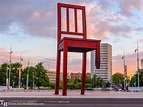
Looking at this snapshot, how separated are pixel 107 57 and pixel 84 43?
328 feet

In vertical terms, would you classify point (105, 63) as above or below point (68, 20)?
above

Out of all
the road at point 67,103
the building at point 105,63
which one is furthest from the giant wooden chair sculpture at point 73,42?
the building at point 105,63

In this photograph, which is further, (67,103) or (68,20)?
(68,20)

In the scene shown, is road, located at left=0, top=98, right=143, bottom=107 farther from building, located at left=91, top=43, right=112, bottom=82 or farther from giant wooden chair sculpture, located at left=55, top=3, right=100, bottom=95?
building, located at left=91, top=43, right=112, bottom=82

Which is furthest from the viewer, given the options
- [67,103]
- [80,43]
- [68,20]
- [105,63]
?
[105,63]

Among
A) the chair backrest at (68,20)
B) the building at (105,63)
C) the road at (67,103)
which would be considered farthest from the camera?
the building at (105,63)

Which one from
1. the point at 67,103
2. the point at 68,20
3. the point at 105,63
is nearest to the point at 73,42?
the point at 68,20

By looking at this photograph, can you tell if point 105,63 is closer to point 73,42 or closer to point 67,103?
point 73,42

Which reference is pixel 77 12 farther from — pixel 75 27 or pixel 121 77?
pixel 121 77

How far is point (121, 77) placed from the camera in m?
106

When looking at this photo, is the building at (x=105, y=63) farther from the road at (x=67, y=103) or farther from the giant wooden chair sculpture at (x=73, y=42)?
the road at (x=67, y=103)

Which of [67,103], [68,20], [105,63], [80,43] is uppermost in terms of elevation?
[105,63]

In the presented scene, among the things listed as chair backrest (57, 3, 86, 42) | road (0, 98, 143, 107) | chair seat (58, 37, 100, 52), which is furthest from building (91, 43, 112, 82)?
road (0, 98, 143, 107)

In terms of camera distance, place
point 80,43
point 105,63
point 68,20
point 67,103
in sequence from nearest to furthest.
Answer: point 67,103 < point 80,43 < point 68,20 < point 105,63
